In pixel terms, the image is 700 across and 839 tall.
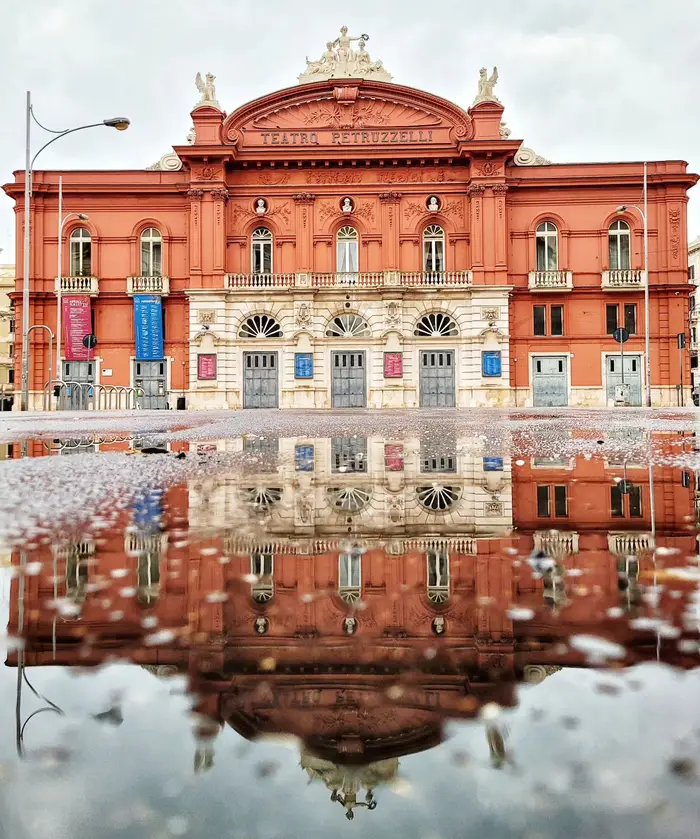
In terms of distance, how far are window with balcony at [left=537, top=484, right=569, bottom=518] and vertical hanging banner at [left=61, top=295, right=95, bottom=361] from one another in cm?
2922

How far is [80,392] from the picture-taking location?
94.9 feet

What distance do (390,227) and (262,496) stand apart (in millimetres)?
27655

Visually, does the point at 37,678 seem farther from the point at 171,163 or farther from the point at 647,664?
the point at 171,163

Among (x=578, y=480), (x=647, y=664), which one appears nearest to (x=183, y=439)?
(x=578, y=480)

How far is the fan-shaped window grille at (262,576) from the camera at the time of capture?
170 cm

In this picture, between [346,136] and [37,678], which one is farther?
[346,136]

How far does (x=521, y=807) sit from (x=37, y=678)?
2.96 feet

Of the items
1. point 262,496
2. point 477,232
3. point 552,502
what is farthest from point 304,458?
point 477,232

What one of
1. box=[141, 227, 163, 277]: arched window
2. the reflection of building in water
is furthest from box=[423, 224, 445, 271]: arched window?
the reflection of building in water

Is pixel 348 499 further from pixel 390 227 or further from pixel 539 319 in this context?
pixel 539 319

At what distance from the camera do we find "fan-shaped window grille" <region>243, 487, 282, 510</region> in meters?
3.12

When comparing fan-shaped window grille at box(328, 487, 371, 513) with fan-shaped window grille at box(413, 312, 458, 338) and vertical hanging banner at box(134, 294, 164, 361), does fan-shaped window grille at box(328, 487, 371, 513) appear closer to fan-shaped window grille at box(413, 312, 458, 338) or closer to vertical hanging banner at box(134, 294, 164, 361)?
fan-shaped window grille at box(413, 312, 458, 338)

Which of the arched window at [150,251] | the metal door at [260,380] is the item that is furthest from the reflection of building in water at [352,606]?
the arched window at [150,251]

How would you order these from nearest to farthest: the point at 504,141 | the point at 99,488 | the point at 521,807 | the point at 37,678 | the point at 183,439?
Result: the point at 521,807 → the point at 37,678 → the point at 99,488 → the point at 183,439 → the point at 504,141
